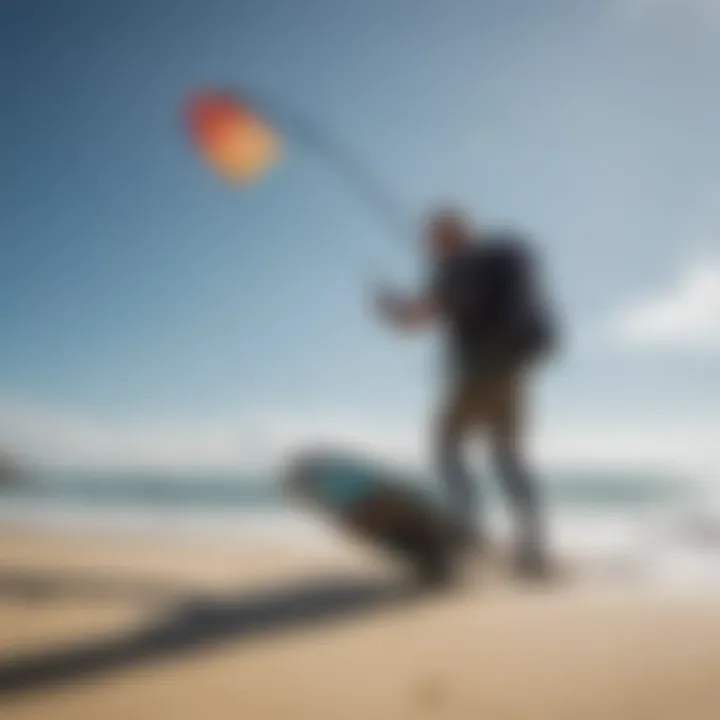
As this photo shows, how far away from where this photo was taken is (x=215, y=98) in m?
4.29

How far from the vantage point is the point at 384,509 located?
324 cm

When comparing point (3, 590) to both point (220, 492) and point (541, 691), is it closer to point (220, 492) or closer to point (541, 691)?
point (541, 691)

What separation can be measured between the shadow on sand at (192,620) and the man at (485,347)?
634 mm

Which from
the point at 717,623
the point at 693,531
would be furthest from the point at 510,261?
the point at 693,531

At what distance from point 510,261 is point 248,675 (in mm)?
1972

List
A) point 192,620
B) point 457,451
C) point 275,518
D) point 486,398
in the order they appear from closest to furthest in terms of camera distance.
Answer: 1. point 192,620
2. point 486,398
3. point 457,451
4. point 275,518

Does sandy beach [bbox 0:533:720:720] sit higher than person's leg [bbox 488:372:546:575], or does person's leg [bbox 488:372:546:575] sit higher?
person's leg [bbox 488:372:546:575]

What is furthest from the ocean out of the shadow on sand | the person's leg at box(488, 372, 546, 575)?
the shadow on sand

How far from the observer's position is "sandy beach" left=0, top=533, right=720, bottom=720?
168 centimetres

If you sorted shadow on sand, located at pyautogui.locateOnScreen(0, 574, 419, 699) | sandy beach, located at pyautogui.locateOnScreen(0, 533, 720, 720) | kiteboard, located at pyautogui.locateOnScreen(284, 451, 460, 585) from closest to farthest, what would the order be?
1. sandy beach, located at pyautogui.locateOnScreen(0, 533, 720, 720)
2. shadow on sand, located at pyautogui.locateOnScreen(0, 574, 419, 699)
3. kiteboard, located at pyautogui.locateOnScreen(284, 451, 460, 585)

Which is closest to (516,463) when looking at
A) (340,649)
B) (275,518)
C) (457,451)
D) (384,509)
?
(457,451)

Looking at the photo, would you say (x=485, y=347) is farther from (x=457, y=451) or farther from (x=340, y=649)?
(x=340, y=649)

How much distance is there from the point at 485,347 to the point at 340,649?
61.3 inches

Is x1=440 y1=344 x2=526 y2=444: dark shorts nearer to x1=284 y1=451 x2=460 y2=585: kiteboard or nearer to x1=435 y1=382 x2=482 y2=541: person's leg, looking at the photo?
x1=435 y1=382 x2=482 y2=541: person's leg
